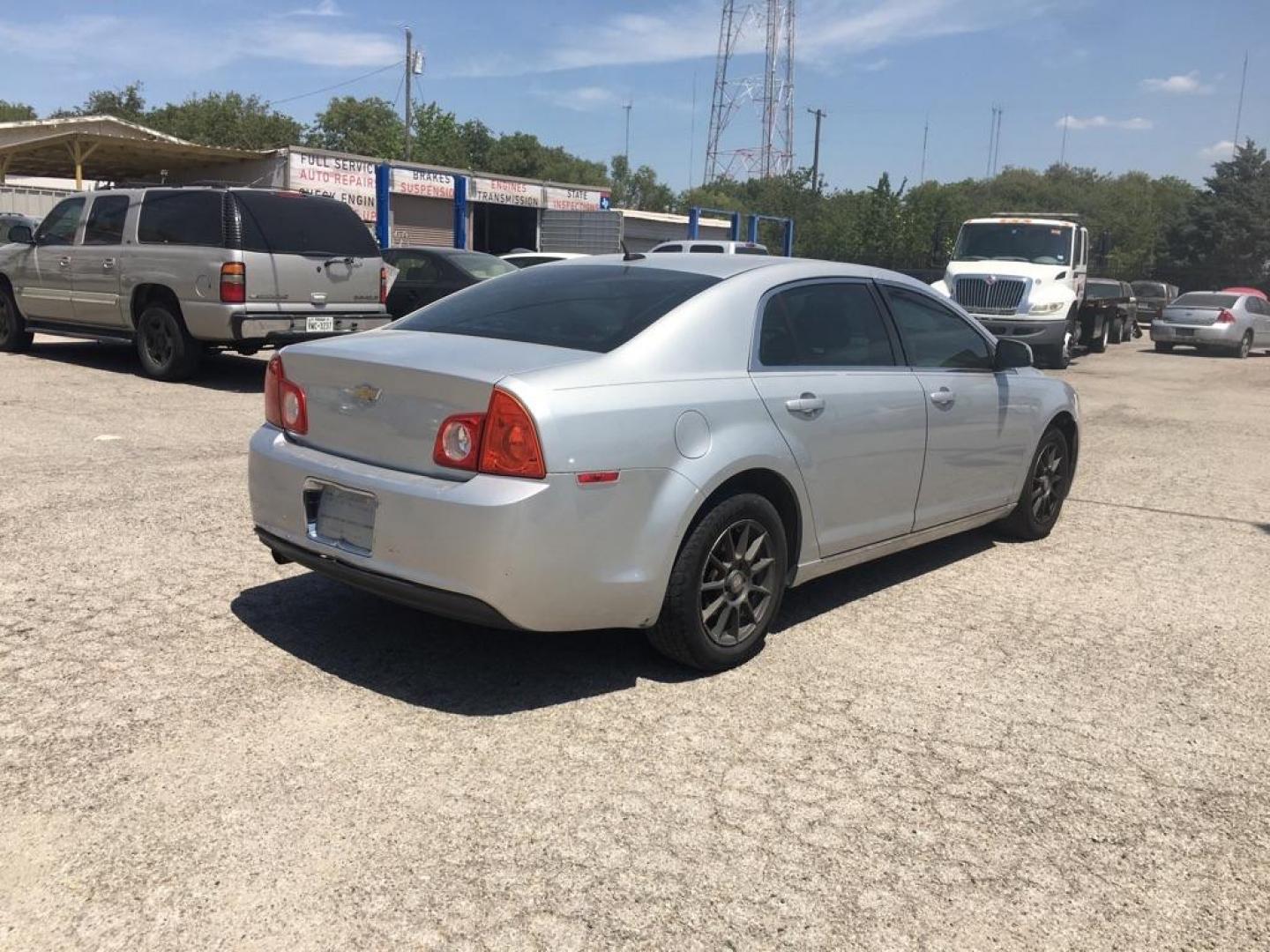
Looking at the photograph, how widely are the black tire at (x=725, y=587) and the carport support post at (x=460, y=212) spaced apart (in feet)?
90.6

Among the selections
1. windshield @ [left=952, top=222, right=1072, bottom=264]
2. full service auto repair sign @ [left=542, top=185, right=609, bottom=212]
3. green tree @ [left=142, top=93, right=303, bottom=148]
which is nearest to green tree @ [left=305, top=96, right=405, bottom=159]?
green tree @ [left=142, top=93, right=303, bottom=148]

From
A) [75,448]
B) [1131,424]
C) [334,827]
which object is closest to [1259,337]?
[1131,424]

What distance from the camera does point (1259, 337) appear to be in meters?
27.5

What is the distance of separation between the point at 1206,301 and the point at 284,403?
89.9ft

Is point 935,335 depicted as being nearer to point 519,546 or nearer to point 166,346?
point 519,546

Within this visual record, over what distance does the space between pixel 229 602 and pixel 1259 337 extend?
28885 mm

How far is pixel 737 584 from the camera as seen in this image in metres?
4.25

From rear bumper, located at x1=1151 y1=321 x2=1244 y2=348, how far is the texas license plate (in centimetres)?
2609

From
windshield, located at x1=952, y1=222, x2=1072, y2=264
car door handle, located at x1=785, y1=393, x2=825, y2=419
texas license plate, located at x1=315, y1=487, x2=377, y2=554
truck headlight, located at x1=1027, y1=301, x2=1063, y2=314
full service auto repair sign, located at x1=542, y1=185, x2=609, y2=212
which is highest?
full service auto repair sign, located at x1=542, y1=185, x2=609, y2=212

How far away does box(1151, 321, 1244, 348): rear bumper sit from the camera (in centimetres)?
2600

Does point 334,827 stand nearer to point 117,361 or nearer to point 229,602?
point 229,602

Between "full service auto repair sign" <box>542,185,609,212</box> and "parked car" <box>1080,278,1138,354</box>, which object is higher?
"full service auto repair sign" <box>542,185,609,212</box>

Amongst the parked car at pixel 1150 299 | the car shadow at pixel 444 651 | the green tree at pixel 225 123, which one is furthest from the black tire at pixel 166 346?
the green tree at pixel 225 123

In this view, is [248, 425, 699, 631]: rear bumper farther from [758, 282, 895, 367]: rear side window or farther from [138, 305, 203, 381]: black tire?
[138, 305, 203, 381]: black tire
